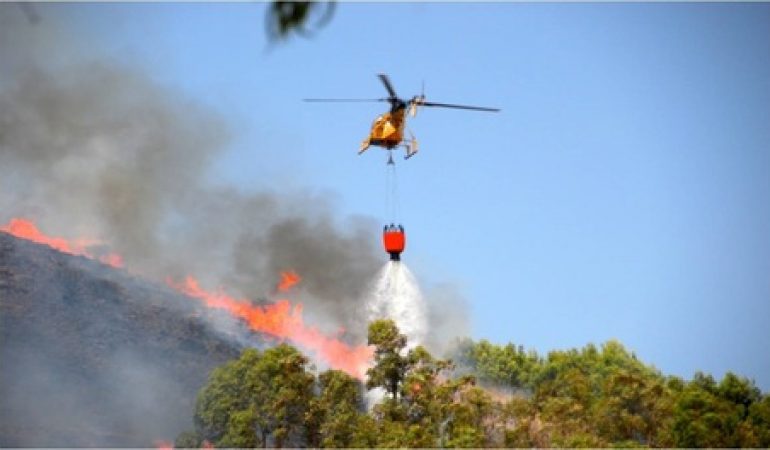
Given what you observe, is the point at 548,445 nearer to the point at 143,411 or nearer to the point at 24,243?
the point at 143,411

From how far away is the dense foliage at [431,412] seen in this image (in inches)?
3359

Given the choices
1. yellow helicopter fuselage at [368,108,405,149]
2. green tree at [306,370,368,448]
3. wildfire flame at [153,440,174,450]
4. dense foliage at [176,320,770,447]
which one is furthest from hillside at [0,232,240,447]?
yellow helicopter fuselage at [368,108,405,149]

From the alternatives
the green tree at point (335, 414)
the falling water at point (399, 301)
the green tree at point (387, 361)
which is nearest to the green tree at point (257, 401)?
the green tree at point (335, 414)

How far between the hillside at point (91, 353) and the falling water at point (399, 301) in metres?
29.9

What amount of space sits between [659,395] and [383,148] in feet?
101

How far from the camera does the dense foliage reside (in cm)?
8531

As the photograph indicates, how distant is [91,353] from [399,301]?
171 ft

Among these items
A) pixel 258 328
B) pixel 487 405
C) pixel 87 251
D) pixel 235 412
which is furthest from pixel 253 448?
pixel 87 251

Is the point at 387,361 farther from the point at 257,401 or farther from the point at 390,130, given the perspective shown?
the point at 390,130

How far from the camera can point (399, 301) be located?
129625mm

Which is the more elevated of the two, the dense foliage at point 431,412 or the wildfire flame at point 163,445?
the wildfire flame at point 163,445

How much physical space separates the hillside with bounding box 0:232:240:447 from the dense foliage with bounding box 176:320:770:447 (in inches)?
1619

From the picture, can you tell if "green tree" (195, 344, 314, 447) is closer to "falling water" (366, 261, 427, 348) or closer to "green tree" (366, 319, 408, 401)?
"green tree" (366, 319, 408, 401)

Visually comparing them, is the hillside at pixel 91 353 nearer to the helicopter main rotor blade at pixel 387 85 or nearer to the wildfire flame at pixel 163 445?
the wildfire flame at pixel 163 445
